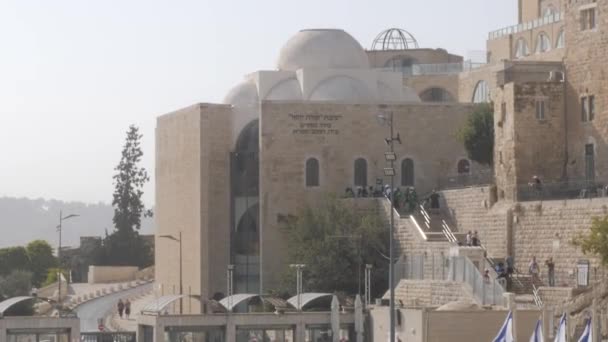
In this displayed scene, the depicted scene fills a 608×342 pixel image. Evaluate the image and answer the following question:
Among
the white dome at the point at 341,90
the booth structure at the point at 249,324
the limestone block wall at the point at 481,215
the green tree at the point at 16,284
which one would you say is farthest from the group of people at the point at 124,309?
the booth structure at the point at 249,324

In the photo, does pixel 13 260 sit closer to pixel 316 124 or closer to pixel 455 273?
pixel 316 124

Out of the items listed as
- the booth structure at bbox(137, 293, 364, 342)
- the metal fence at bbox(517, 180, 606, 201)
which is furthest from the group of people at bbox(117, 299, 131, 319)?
the metal fence at bbox(517, 180, 606, 201)

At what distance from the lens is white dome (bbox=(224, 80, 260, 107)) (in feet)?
177

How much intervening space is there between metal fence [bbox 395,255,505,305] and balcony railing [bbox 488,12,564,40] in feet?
60.4

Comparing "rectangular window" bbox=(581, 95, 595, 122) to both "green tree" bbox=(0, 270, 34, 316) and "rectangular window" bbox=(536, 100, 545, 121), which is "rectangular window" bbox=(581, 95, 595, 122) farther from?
"green tree" bbox=(0, 270, 34, 316)

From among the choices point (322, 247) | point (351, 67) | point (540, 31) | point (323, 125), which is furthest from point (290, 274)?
point (540, 31)

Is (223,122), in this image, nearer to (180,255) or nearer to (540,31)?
(180,255)

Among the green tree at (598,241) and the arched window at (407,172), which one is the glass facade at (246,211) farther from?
the green tree at (598,241)

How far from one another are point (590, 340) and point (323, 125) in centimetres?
2171

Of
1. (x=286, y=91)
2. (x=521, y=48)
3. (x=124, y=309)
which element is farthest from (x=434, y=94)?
(x=124, y=309)

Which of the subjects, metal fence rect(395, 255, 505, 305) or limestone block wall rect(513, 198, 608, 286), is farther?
limestone block wall rect(513, 198, 608, 286)

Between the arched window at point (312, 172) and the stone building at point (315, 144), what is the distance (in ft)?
0.09

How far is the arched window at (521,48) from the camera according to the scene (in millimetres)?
63031

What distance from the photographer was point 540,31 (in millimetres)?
62250
